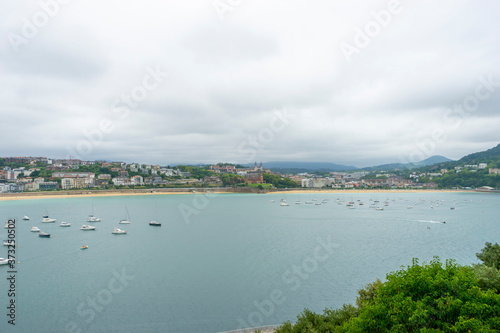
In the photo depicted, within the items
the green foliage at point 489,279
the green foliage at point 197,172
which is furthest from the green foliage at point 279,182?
the green foliage at point 489,279

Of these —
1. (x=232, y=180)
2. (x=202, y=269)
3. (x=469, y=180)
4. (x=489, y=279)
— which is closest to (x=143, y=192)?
(x=232, y=180)

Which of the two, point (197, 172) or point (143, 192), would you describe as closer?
point (143, 192)

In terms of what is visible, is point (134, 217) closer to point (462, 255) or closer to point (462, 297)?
point (462, 255)

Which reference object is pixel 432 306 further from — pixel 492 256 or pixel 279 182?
pixel 279 182

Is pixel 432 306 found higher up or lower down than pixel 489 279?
higher up

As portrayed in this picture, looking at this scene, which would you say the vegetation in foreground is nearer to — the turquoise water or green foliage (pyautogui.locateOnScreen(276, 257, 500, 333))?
green foliage (pyautogui.locateOnScreen(276, 257, 500, 333))

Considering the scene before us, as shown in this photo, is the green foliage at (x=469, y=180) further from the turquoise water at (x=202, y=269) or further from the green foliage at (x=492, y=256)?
the green foliage at (x=492, y=256)

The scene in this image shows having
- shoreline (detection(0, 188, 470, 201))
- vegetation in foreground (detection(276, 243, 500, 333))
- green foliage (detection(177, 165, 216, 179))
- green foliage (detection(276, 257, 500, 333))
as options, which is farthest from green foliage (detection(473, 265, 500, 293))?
green foliage (detection(177, 165, 216, 179))

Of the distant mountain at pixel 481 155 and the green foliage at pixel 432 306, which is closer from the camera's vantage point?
the green foliage at pixel 432 306
